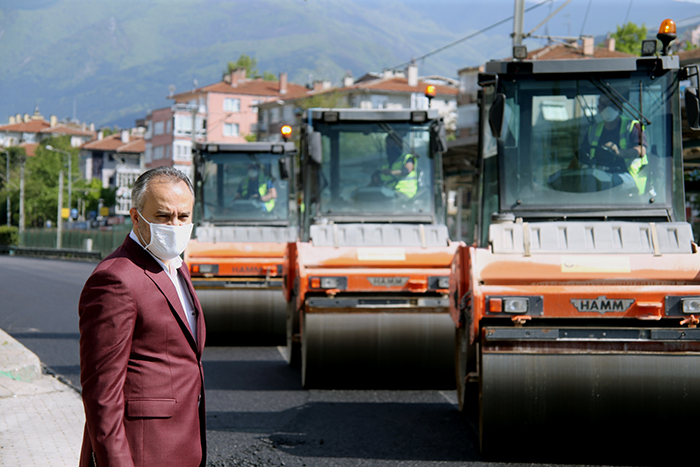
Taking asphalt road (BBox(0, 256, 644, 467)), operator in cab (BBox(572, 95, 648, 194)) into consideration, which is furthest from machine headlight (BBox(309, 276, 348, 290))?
operator in cab (BBox(572, 95, 648, 194))

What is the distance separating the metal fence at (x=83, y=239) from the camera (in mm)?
52188

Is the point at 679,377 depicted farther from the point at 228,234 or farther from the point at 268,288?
the point at 228,234

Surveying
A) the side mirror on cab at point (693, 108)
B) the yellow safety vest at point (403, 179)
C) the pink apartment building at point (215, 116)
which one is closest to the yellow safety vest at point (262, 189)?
the yellow safety vest at point (403, 179)

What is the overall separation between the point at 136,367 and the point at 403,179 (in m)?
7.76

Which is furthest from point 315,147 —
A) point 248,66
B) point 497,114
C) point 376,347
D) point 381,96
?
point 248,66

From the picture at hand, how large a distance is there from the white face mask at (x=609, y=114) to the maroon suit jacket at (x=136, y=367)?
16.4 feet

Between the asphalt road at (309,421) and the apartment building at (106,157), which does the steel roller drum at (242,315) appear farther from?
the apartment building at (106,157)

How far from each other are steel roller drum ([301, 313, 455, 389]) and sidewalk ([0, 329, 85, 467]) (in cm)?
214

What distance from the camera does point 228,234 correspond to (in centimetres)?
1351

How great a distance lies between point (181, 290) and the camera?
3438mm

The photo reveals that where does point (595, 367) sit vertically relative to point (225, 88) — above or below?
below

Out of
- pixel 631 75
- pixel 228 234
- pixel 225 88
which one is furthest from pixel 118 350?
pixel 225 88

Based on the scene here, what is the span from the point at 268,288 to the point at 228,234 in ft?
4.12

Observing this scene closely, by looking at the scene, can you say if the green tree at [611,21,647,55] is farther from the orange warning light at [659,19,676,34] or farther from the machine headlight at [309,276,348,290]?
the orange warning light at [659,19,676,34]
